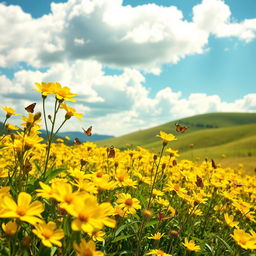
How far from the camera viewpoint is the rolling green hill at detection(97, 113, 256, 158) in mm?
53406

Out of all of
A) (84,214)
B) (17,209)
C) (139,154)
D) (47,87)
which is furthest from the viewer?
(139,154)

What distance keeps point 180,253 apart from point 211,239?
34.8 inches

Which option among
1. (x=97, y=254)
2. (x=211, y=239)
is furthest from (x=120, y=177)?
(x=211, y=239)

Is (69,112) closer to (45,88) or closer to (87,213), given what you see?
(45,88)

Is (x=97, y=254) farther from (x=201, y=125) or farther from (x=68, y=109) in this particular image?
(x=201, y=125)

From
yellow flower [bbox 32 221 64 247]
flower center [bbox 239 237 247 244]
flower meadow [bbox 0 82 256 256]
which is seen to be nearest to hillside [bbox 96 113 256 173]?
flower meadow [bbox 0 82 256 256]

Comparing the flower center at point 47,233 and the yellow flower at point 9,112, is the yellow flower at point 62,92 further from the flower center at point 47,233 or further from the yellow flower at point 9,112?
the flower center at point 47,233

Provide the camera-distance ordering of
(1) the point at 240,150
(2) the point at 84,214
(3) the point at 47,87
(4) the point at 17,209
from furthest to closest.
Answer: (1) the point at 240,150 → (3) the point at 47,87 → (4) the point at 17,209 → (2) the point at 84,214

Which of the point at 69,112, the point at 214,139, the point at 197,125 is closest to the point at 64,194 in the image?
the point at 69,112

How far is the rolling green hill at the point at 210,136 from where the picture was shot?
53.4 meters

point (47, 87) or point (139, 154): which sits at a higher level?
point (47, 87)

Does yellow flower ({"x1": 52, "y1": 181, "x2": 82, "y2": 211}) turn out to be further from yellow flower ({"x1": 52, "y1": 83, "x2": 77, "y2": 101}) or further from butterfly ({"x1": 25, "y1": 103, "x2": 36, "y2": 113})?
butterfly ({"x1": 25, "y1": 103, "x2": 36, "y2": 113})

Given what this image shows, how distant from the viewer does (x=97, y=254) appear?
1.61 m

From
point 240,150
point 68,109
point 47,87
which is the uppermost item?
point 47,87
